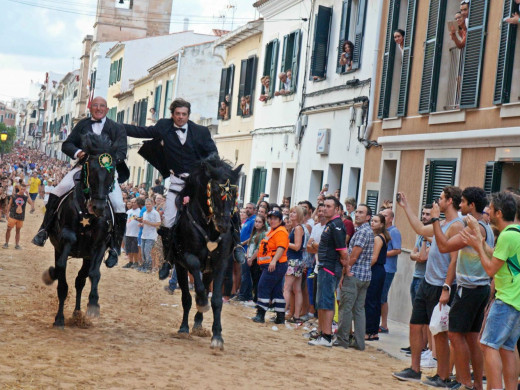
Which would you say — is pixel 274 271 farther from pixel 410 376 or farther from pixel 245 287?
pixel 410 376

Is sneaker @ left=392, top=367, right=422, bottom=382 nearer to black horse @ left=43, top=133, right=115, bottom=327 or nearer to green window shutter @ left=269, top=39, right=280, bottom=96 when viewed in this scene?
black horse @ left=43, top=133, right=115, bottom=327

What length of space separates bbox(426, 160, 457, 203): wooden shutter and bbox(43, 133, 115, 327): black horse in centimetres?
756

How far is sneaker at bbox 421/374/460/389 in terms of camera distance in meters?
9.82

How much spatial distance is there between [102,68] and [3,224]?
38.9 meters

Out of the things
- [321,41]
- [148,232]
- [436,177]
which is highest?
[321,41]

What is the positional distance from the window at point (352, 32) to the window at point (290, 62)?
10.7 feet

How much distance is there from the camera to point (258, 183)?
29.2 meters

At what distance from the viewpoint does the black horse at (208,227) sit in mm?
10656

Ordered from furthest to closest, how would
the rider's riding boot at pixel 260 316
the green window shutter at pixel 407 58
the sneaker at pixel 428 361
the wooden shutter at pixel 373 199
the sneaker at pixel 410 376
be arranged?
the wooden shutter at pixel 373 199
the green window shutter at pixel 407 58
the rider's riding boot at pixel 260 316
the sneaker at pixel 428 361
the sneaker at pixel 410 376

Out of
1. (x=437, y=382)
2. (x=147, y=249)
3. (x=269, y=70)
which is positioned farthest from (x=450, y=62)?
(x=269, y=70)

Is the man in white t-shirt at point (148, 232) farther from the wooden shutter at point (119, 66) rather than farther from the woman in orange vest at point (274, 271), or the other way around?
the wooden shutter at point (119, 66)

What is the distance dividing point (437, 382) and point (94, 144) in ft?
15.3

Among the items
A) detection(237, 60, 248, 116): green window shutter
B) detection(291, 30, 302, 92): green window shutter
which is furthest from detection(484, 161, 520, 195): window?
detection(237, 60, 248, 116): green window shutter

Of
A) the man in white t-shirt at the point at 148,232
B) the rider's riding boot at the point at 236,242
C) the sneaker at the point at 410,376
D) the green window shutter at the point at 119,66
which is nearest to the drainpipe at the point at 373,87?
the man in white t-shirt at the point at 148,232
